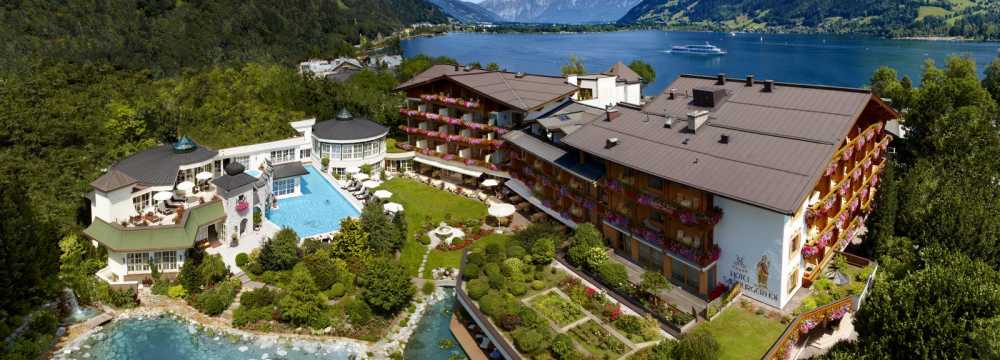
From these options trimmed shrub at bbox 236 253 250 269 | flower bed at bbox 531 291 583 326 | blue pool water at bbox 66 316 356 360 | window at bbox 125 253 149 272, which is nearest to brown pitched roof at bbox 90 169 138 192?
window at bbox 125 253 149 272

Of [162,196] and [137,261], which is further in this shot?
[162,196]

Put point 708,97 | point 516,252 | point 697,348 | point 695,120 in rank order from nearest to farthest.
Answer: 1. point 697,348
2. point 695,120
3. point 516,252
4. point 708,97

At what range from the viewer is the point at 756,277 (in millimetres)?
34594

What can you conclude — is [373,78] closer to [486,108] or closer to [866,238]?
[486,108]

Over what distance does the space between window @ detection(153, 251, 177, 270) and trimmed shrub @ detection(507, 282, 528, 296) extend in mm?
21204

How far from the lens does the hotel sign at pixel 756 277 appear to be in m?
34.1

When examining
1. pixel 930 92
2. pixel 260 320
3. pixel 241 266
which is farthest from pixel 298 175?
pixel 930 92

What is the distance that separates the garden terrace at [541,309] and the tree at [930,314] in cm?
968

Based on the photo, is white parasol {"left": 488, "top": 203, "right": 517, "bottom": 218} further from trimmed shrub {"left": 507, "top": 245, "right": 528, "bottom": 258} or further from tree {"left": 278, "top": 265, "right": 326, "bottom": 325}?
tree {"left": 278, "top": 265, "right": 326, "bottom": 325}

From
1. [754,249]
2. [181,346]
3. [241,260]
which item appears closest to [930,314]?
[754,249]

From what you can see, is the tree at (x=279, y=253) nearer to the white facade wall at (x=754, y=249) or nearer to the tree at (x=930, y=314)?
the white facade wall at (x=754, y=249)

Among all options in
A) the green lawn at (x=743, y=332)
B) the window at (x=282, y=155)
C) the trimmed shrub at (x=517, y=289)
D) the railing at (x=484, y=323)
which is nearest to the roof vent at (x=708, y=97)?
the green lawn at (x=743, y=332)

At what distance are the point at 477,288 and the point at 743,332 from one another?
561 inches

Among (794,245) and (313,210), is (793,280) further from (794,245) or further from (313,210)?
(313,210)
